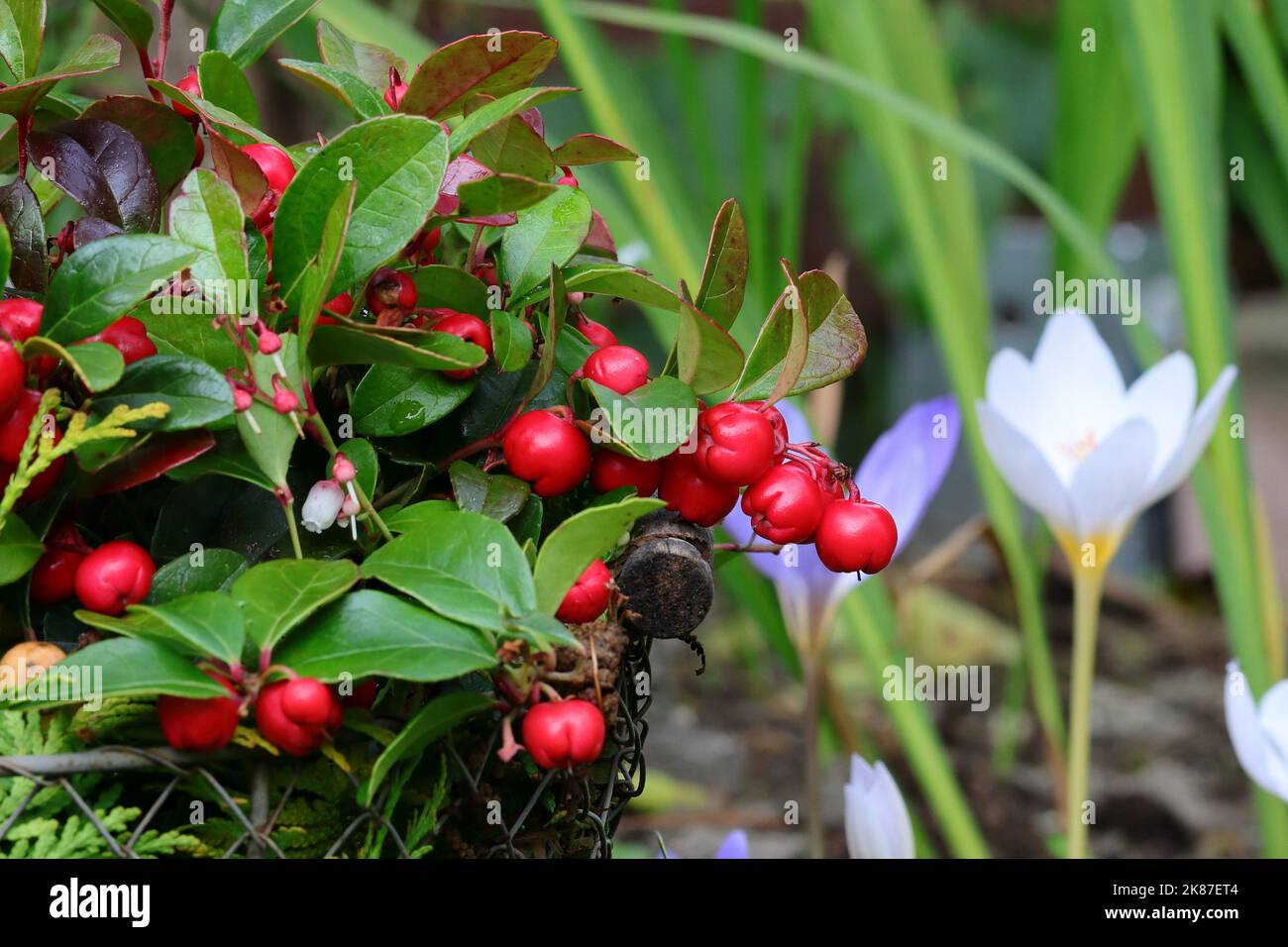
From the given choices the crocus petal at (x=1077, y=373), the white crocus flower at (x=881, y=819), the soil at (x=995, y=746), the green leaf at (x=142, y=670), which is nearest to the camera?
the green leaf at (x=142, y=670)

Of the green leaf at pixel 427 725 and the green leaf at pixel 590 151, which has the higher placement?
the green leaf at pixel 590 151

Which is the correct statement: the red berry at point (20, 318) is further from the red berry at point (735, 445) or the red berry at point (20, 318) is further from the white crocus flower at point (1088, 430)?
the white crocus flower at point (1088, 430)

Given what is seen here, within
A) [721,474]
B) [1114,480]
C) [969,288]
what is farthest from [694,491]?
[969,288]

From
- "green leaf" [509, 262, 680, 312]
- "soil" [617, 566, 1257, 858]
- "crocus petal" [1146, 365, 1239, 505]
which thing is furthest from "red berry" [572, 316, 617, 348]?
"soil" [617, 566, 1257, 858]

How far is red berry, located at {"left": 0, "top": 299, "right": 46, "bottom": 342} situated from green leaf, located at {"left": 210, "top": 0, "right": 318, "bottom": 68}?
9 centimetres

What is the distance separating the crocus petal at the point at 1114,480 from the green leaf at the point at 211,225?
30 cm

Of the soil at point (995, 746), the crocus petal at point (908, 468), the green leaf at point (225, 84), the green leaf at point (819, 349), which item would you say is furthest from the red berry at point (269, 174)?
the soil at point (995, 746)

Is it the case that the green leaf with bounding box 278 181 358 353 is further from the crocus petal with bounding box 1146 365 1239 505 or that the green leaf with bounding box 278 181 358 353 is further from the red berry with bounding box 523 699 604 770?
the crocus petal with bounding box 1146 365 1239 505

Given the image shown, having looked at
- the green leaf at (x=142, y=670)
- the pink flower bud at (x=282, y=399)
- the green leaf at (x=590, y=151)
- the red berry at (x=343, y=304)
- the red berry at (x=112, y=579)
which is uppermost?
the green leaf at (x=590, y=151)

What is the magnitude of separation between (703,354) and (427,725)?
94 millimetres

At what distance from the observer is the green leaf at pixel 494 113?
9.8 inches

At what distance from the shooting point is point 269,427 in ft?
0.75

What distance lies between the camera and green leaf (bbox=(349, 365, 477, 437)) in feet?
0.83

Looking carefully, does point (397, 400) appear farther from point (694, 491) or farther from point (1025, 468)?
point (1025, 468)
